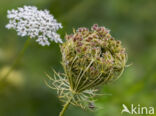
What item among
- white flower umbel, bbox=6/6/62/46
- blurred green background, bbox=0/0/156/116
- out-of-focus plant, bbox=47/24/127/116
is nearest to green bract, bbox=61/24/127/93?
out-of-focus plant, bbox=47/24/127/116

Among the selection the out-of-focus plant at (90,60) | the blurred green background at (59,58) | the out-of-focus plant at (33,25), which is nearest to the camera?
the out-of-focus plant at (90,60)

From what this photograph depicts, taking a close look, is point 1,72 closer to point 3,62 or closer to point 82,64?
point 3,62

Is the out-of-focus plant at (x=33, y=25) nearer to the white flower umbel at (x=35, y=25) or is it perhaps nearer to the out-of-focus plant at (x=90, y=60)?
the white flower umbel at (x=35, y=25)

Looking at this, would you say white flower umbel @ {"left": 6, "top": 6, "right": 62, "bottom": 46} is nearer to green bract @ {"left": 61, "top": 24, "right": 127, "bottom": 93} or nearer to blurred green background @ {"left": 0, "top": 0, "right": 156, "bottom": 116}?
green bract @ {"left": 61, "top": 24, "right": 127, "bottom": 93}

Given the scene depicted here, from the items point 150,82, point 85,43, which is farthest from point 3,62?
point 85,43

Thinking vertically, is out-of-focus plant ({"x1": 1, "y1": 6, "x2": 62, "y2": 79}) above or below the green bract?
above

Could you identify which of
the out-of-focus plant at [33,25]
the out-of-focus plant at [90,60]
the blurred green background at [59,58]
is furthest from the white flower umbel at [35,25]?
the blurred green background at [59,58]

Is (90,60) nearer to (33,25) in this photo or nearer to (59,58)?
(33,25)

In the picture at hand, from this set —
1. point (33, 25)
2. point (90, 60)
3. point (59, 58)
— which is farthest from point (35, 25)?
point (59, 58)
